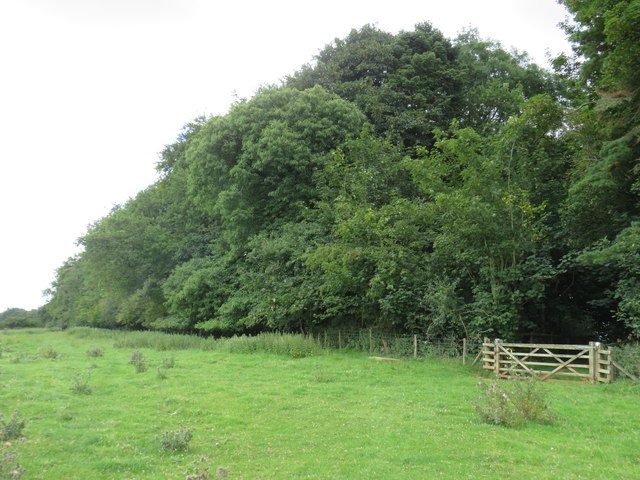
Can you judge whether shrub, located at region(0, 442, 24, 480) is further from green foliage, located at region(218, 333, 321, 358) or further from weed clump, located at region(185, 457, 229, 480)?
green foliage, located at region(218, 333, 321, 358)

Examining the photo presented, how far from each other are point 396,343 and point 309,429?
12.5 metres

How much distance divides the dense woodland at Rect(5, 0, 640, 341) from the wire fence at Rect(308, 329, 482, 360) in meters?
0.66

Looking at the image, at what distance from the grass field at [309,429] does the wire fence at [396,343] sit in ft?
11.0

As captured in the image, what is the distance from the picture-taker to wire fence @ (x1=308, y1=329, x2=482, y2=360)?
19047 mm

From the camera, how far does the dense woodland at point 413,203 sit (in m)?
17.8

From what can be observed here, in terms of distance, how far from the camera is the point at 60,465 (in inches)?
284

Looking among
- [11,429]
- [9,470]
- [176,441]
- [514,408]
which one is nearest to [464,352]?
[514,408]

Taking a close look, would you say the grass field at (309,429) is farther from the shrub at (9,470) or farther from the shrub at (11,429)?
the shrub at (9,470)

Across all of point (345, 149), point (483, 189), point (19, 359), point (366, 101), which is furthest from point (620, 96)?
point (19, 359)

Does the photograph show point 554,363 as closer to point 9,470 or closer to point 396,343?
point 396,343

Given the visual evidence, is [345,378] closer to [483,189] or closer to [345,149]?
[483,189]

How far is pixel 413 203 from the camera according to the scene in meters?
22.4

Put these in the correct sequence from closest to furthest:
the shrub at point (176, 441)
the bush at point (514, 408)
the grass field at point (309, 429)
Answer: the grass field at point (309, 429)
the shrub at point (176, 441)
the bush at point (514, 408)

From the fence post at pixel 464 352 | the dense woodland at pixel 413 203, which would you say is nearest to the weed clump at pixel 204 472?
the fence post at pixel 464 352
